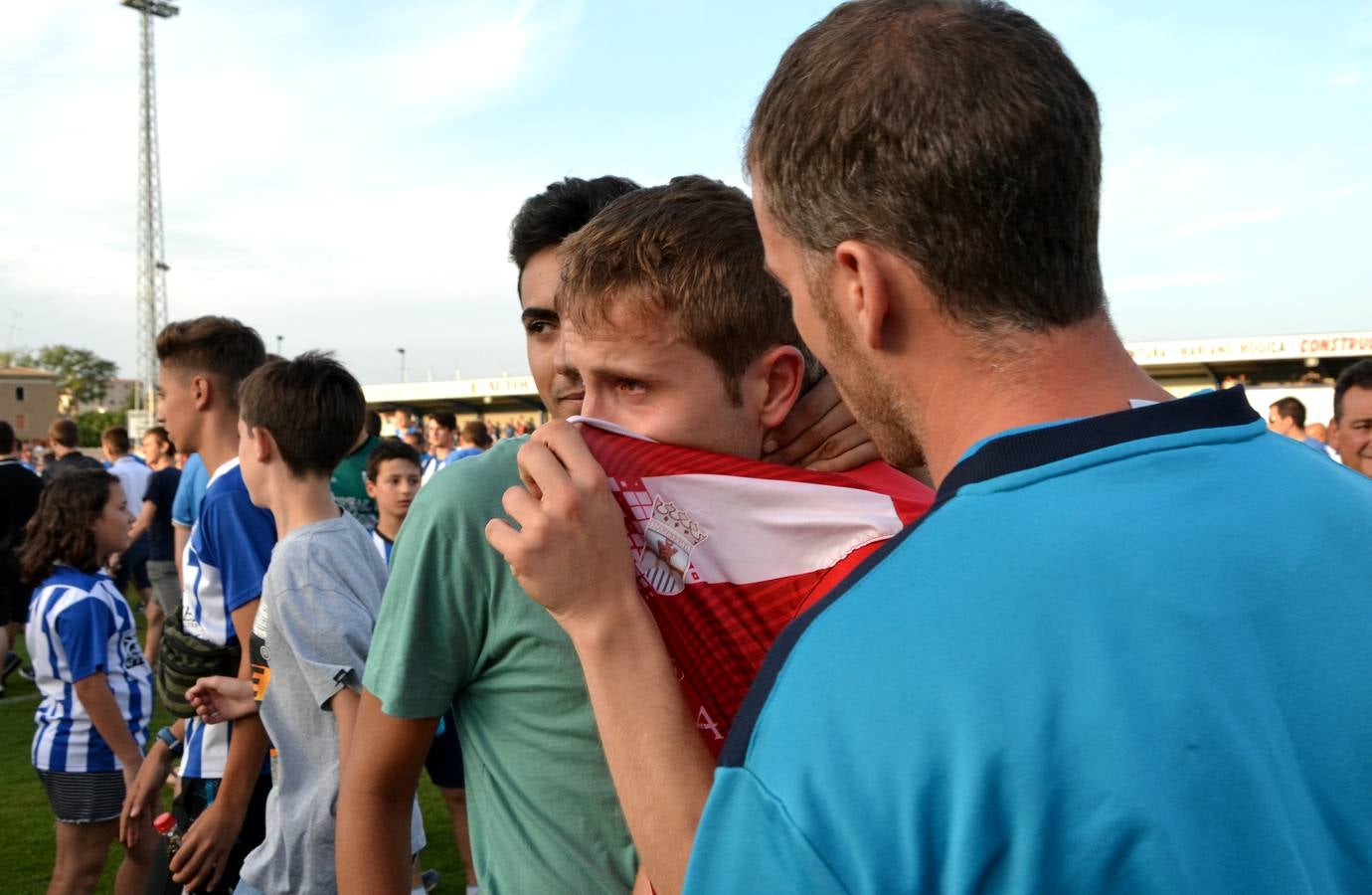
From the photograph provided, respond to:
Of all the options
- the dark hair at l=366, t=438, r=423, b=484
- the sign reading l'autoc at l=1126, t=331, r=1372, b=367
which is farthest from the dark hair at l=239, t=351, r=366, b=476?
the sign reading l'autoc at l=1126, t=331, r=1372, b=367

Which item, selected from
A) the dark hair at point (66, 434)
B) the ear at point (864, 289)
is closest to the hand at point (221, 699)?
the ear at point (864, 289)

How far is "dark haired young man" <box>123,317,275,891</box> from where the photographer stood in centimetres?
305

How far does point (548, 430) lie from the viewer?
135 cm

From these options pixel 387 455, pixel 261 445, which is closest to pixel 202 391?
pixel 261 445

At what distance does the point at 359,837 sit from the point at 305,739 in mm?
1256

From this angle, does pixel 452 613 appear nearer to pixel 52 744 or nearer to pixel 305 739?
pixel 305 739

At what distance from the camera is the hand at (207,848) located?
2.95m

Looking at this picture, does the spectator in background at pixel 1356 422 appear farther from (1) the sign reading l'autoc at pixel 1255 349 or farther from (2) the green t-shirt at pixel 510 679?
(1) the sign reading l'autoc at pixel 1255 349

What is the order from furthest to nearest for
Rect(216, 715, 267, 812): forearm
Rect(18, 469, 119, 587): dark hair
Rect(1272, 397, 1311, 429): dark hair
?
Rect(1272, 397, 1311, 429): dark hair, Rect(18, 469, 119, 587): dark hair, Rect(216, 715, 267, 812): forearm

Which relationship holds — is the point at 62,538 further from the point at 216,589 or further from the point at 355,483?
the point at 355,483

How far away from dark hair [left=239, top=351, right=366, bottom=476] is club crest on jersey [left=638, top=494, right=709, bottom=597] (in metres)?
2.13

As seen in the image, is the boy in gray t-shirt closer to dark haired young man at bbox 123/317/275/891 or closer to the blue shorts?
dark haired young man at bbox 123/317/275/891

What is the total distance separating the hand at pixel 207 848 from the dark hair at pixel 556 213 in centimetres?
184

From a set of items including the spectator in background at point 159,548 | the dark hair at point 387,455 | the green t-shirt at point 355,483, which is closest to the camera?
the dark hair at point 387,455
